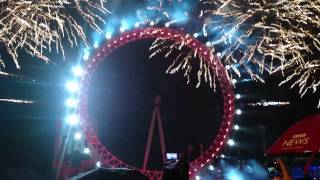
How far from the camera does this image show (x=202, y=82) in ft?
52.3

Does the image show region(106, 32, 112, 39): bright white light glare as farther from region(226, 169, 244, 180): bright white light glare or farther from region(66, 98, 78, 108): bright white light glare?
region(226, 169, 244, 180): bright white light glare

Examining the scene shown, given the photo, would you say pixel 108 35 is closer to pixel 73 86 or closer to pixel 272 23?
pixel 73 86

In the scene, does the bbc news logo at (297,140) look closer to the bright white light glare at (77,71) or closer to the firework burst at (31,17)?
the firework burst at (31,17)

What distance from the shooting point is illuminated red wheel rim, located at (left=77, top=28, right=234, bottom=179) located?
11.2m

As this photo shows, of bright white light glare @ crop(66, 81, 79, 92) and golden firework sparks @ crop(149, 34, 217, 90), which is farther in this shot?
golden firework sparks @ crop(149, 34, 217, 90)

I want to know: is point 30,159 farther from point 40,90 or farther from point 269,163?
point 269,163

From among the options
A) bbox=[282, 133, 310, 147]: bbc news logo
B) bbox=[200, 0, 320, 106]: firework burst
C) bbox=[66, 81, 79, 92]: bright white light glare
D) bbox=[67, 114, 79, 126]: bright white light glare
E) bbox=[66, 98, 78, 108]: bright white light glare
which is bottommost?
bbox=[282, 133, 310, 147]: bbc news logo

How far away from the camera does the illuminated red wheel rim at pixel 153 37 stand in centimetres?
1120

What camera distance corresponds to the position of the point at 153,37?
1275 centimetres

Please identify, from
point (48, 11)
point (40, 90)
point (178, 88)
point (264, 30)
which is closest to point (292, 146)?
point (264, 30)

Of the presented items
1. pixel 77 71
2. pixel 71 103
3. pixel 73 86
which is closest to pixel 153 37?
pixel 77 71

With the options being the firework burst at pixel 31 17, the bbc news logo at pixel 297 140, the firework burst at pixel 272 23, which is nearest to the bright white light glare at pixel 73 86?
the firework burst at pixel 31 17

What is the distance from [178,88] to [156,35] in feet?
8.74

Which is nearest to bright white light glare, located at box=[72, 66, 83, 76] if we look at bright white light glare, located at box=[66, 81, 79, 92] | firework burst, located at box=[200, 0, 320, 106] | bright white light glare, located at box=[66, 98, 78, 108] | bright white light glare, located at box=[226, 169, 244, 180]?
bright white light glare, located at box=[66, 81, 79, 92]
